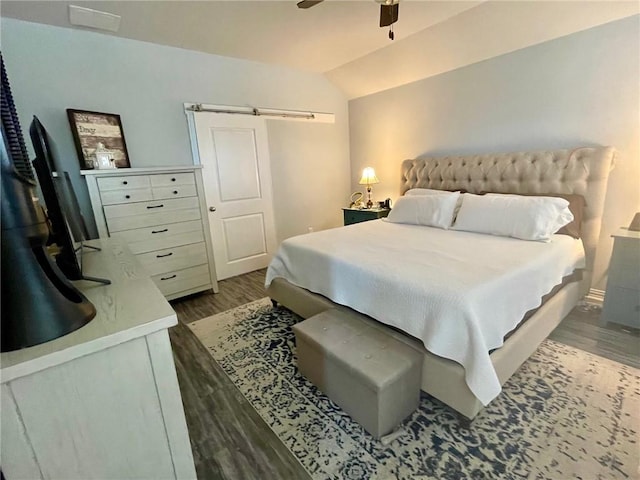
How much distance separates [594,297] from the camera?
103 inches

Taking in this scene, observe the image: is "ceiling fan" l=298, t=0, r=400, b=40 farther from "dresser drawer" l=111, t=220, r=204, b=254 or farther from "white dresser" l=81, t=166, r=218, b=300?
"dresser drawer" l=111, t=220, r=204, b=254

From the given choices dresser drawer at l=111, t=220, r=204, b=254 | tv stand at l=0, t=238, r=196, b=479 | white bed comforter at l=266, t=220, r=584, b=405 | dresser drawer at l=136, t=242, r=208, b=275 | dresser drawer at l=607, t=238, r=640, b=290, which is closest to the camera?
tv stand at l=0, t=238, r=196, b=479

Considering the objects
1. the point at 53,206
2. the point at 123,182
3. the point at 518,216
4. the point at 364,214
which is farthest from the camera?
the point at 364,214

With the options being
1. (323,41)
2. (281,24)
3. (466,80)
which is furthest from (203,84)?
(466,80)

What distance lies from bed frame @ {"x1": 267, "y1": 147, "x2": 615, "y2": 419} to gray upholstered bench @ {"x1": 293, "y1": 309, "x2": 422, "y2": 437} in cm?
12

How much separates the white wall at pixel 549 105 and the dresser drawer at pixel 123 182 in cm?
310

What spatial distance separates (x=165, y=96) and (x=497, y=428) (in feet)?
12.5

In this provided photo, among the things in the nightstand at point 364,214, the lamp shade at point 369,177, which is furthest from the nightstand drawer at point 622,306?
the lamp shade at point 369,177

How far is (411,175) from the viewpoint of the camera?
374cm

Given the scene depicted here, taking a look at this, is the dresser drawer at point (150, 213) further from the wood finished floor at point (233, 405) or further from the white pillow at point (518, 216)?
the white pillow at point (518, 216)

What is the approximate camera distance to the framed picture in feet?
8.43

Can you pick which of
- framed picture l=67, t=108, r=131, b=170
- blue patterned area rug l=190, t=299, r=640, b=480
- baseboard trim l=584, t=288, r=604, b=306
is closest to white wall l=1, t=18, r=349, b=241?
framed picture l=67, t=108, r=131, b=170

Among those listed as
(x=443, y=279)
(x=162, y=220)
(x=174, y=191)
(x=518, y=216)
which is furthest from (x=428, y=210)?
(x=162, y=220)

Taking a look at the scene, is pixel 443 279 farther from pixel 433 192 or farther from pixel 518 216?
pixel 433 192
